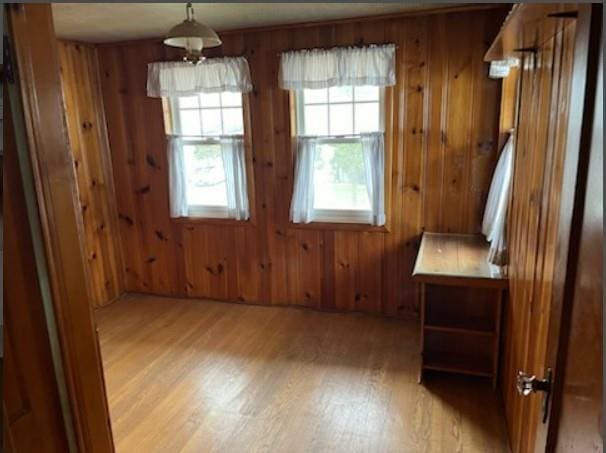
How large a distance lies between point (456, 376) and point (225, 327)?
1.80 metres

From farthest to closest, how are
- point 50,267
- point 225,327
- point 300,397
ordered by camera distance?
point 225,327 < point 300,397 < point 50,267

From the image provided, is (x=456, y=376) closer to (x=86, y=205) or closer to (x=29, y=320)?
(x=29, y=320)

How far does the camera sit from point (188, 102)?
392 cm

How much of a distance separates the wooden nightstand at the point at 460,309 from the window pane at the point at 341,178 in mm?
767

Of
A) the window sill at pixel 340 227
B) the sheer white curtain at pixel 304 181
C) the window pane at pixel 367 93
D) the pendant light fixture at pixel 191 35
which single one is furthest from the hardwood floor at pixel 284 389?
the pendant light fixture at pixel 191 35

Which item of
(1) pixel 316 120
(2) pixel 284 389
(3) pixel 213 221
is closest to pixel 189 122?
(3) pixel 213 221

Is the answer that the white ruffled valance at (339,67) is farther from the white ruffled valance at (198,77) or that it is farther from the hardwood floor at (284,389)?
the hardwood floor at (284,389)

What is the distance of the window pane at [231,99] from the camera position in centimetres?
373

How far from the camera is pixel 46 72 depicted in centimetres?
107

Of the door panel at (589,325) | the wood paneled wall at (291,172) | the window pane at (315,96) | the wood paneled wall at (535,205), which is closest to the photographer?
the door panel at (589,325)

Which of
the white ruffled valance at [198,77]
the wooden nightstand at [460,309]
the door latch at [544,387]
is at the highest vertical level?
the white ruffled valance at [198,77]

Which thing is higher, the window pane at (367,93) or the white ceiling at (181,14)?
the white ceiling at (181,14)

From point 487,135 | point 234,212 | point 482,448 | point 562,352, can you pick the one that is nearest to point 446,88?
point 487,135

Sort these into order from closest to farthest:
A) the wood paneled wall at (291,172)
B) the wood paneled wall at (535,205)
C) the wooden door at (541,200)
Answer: the wooden door at (541,200) → the wood paneled wall at (535,205) → the wood paneled wall at (291,172)
